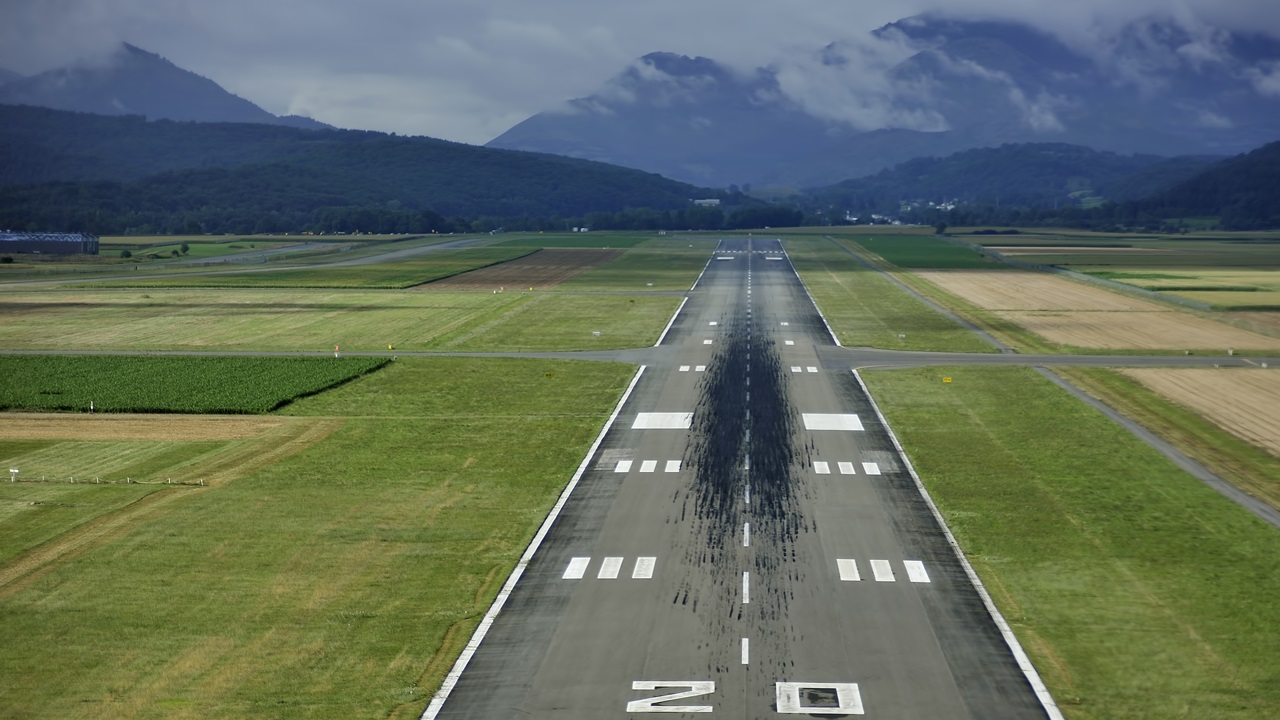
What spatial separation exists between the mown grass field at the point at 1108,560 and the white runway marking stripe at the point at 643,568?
982cm

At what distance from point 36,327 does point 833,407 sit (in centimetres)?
6808

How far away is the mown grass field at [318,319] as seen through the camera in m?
87.4

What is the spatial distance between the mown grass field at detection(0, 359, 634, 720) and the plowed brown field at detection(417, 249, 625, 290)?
80.3 metres

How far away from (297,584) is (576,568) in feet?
26.7

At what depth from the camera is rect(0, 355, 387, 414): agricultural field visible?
62.6 metres

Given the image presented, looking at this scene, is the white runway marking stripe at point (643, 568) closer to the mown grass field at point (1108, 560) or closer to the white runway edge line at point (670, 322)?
the mown grass field at point (1108, 560)

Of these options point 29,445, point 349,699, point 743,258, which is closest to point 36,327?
point 29,445

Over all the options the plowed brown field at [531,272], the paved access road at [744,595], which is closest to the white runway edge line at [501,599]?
the paved access road at [744,595]

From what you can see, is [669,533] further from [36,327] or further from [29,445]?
[36,327]

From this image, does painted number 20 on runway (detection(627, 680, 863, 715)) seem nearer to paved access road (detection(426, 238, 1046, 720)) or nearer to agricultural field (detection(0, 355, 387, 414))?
paved access road (detection(426, 238, 1046, 720))

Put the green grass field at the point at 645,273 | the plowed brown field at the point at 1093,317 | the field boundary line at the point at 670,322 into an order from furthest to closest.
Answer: the green grass field at the point at 645,273
the field boundary line at the point at 670,322
the plowed brown field at the point at 1093,317

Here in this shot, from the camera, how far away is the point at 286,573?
36.0 metres

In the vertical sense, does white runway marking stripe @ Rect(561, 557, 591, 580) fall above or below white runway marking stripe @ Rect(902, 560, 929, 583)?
below

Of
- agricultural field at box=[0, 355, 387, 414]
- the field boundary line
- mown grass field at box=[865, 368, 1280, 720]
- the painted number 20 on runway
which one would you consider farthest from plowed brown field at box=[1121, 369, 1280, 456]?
agricultural field at box=[0, 355, 387, 414]
